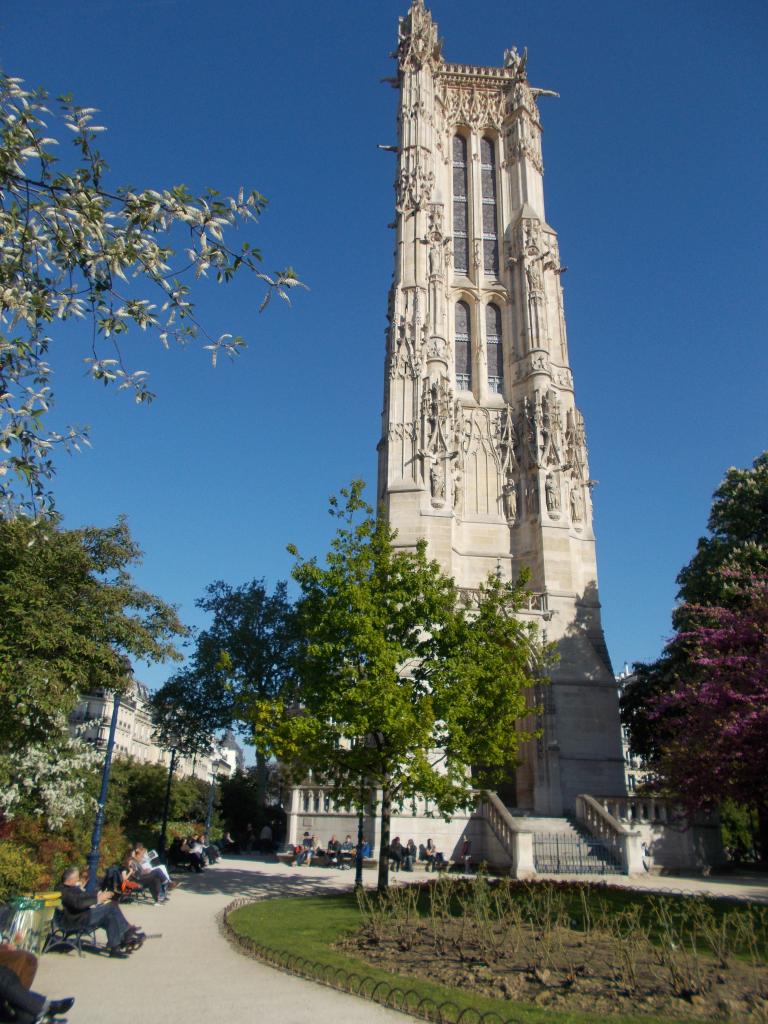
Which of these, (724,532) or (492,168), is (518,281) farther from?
(724,532)

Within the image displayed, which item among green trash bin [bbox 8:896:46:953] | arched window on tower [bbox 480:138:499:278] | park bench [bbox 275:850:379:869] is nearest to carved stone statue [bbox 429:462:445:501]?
arched window on tower [bbox 480:138:499:278]

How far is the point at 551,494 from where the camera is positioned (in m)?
27.5

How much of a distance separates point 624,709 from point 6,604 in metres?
21.7

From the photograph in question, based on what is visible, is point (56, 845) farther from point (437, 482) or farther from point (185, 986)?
point (437, 482)

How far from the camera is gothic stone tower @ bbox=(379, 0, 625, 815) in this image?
79.8ft

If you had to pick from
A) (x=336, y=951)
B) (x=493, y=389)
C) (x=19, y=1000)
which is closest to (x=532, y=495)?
(x=493, y=389)

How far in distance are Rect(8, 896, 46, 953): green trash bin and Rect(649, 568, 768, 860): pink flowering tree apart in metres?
10.9

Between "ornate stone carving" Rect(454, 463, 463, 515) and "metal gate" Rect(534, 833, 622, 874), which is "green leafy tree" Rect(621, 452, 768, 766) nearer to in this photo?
"metal gate" Rect(534, 833, 622, 874)

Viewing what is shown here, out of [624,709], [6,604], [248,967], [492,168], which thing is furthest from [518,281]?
[248,967]

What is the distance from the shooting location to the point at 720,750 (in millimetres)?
13156

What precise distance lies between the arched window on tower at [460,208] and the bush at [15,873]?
2951 cm

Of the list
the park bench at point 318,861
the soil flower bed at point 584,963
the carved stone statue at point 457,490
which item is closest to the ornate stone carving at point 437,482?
the carved stone statue at point 457,490

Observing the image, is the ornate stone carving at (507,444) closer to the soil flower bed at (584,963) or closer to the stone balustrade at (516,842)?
the stone balustrade at (516,842)

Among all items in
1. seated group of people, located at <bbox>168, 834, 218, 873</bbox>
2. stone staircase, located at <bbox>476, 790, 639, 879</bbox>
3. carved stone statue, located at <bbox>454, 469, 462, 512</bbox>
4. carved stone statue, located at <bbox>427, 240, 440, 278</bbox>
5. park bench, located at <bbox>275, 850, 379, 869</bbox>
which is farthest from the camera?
carved stone statue, located at <bbox>427, 240, 440, 278</bbox>
